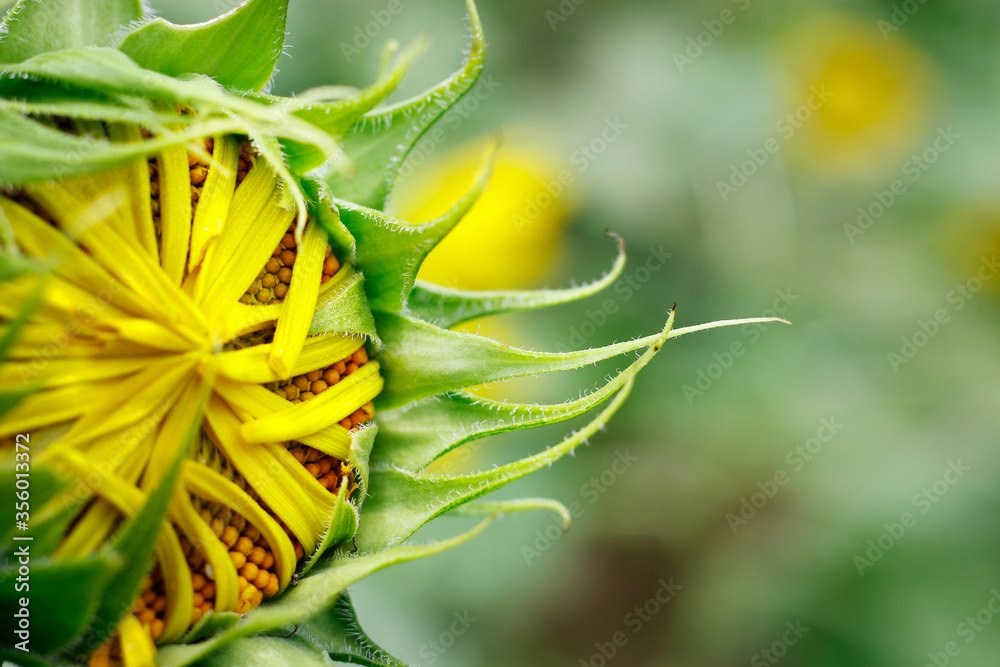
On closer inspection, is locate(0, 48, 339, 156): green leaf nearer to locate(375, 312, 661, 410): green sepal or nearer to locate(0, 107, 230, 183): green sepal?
locate(0, 107, 230, 183): green sepal

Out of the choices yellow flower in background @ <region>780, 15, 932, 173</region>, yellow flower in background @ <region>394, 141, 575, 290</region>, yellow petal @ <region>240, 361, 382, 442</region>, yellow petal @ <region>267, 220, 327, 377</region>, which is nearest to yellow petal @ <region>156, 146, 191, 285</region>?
yellow petal @ <region>267, 220, 327, 377</region>

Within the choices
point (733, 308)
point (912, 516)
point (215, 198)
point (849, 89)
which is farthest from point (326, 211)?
point (849, 89)

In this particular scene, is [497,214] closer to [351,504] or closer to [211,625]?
[351,504]

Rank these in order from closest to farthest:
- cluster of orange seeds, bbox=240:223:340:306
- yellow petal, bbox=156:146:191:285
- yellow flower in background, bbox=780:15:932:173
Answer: yellow petal, bbox=156:146:191:285 < cluster of orange seeds, bbox=240:223:340:306 < yellow flower in background, bbox=780:15:932:173

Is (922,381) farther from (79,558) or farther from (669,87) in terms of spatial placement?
(79,558)

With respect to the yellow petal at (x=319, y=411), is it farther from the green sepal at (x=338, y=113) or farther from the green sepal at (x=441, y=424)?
the green sepal at (x=338, y=113)

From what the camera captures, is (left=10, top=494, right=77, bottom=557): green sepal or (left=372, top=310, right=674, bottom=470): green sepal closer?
(left=10, top=494, right=77, bottom=557): green sepal

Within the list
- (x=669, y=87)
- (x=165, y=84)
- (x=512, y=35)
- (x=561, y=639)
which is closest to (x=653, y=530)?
(x=561, y=639)
